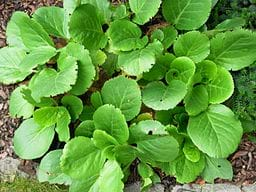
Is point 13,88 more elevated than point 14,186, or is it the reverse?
point 13,88

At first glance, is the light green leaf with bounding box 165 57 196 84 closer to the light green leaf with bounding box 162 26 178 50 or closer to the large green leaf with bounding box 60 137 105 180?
the light green leaf with bounding box 162 26 178 50

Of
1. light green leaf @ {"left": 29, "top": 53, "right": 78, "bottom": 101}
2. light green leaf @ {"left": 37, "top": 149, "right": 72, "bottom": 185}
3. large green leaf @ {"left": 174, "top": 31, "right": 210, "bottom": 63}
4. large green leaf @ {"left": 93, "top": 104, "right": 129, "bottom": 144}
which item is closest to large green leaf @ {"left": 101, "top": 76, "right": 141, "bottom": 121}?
large green leaf @ {"left": 93, "top": 104, "right": 129, "bottom": 144}

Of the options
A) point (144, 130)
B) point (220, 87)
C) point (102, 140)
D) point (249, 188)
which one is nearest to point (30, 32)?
point (102, 140)

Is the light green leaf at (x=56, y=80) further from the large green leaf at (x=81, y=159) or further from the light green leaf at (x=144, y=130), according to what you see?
the light green leaf at (x=144, y=130)

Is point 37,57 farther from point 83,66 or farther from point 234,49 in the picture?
point 234,49

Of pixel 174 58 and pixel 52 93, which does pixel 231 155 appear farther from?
pixel 52 93

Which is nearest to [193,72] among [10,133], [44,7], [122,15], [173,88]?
[173,88]

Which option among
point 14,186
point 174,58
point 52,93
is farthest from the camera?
point 14,186
